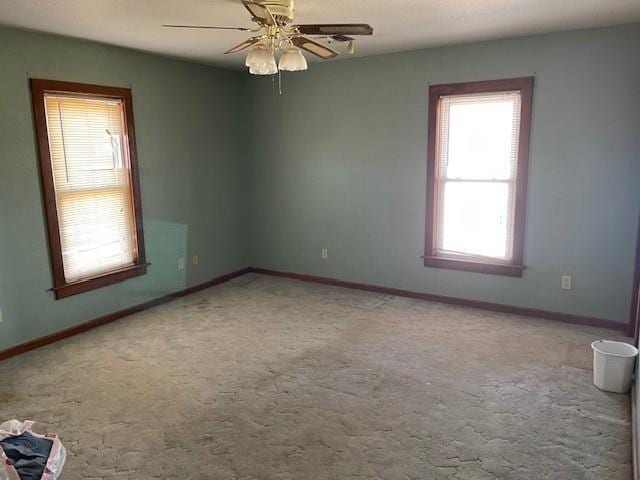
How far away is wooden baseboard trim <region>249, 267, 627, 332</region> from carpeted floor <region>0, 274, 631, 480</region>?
12 cm

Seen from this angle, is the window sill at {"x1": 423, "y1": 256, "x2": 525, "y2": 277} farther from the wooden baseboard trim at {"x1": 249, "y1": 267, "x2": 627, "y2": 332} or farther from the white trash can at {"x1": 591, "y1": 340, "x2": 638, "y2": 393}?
the white trash can at {"x1": 591, "y1": 340, "x2": 638, "y2": 393}

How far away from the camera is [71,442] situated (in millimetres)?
2520

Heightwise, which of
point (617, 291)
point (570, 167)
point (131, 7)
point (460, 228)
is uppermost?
point (131, 7)

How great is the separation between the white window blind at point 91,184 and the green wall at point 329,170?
0.18m

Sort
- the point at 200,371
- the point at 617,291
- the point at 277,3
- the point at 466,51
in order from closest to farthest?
the point at 277,3
the point at 200,371
the point at 617,291
the point at 466,51

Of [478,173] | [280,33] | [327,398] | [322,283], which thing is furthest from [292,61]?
[322,283]

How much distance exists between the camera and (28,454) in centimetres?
225

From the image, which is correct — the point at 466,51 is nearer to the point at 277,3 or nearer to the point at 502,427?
the point at 277,3

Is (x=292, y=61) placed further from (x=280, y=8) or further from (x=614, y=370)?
(x=614, y=370)

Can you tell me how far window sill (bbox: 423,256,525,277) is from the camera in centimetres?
421

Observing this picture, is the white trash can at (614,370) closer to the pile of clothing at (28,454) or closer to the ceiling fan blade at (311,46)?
the ceiling fan blade at (311,46)

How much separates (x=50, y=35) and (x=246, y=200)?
2.65 metres

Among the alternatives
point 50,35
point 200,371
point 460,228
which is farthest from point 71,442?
point 460,228

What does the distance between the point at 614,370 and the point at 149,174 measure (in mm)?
4058
